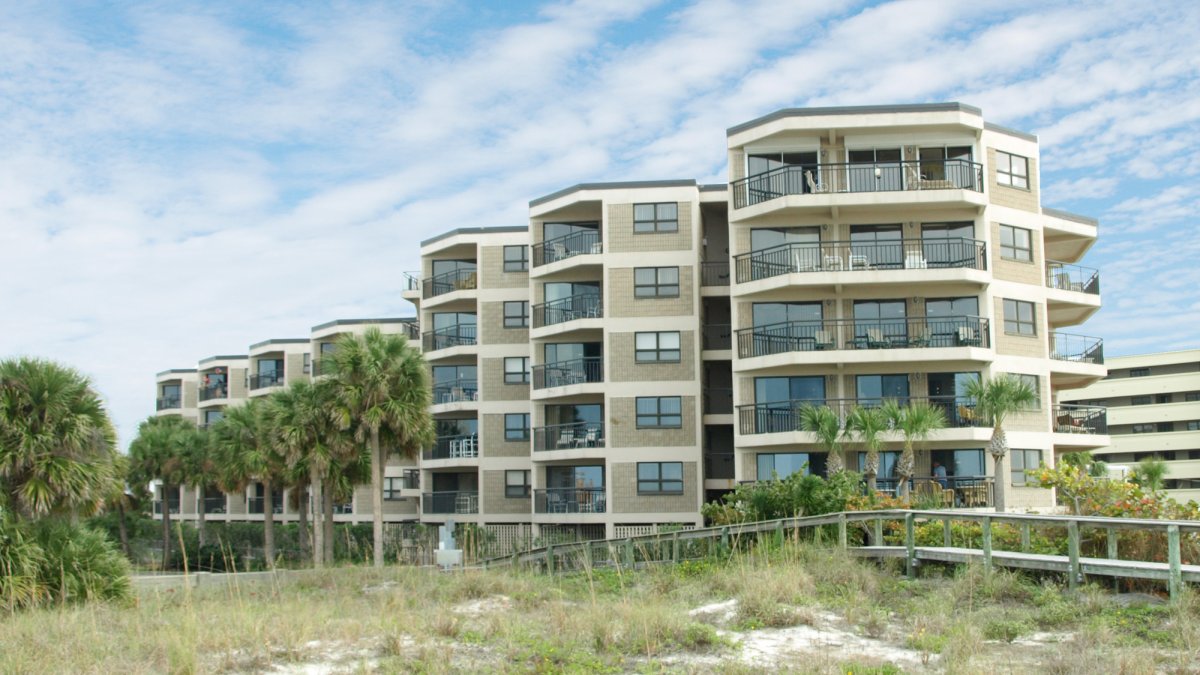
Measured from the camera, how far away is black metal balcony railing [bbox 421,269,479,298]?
58.1m

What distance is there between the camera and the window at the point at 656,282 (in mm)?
47406

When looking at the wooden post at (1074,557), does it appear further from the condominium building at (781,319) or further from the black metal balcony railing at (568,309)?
the black metal balcony railing at (568,309)

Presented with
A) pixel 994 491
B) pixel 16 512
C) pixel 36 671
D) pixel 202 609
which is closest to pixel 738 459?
pixel 994 491

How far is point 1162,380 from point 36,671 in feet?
303

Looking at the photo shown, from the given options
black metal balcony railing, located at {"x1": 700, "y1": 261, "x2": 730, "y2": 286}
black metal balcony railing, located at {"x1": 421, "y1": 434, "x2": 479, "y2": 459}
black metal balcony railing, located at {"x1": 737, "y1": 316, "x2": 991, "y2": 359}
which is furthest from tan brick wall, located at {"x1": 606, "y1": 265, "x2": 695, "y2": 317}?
black metal balcony railing, located at {"x1": 421, "y1": 434, "x2": 479, "y2": 459}

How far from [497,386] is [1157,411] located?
58.5 metres

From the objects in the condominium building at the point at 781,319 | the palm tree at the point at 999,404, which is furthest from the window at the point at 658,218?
the palm tree at the point at 999,404

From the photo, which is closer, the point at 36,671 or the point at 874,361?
the point at 36,671

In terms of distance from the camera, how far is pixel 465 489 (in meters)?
57.8

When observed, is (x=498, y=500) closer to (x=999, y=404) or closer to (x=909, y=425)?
(x=909, y=425)

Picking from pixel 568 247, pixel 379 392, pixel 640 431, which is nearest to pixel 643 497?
pixel 640 431

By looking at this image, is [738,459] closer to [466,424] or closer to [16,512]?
[466,424]

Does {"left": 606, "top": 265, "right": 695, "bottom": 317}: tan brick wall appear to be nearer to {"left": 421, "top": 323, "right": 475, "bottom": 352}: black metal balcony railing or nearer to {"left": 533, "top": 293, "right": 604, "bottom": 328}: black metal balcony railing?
{"left": 533, "top": 293, "right": 604, "bottom": 328}: black metal balcony railing

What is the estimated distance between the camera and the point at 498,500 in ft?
177
